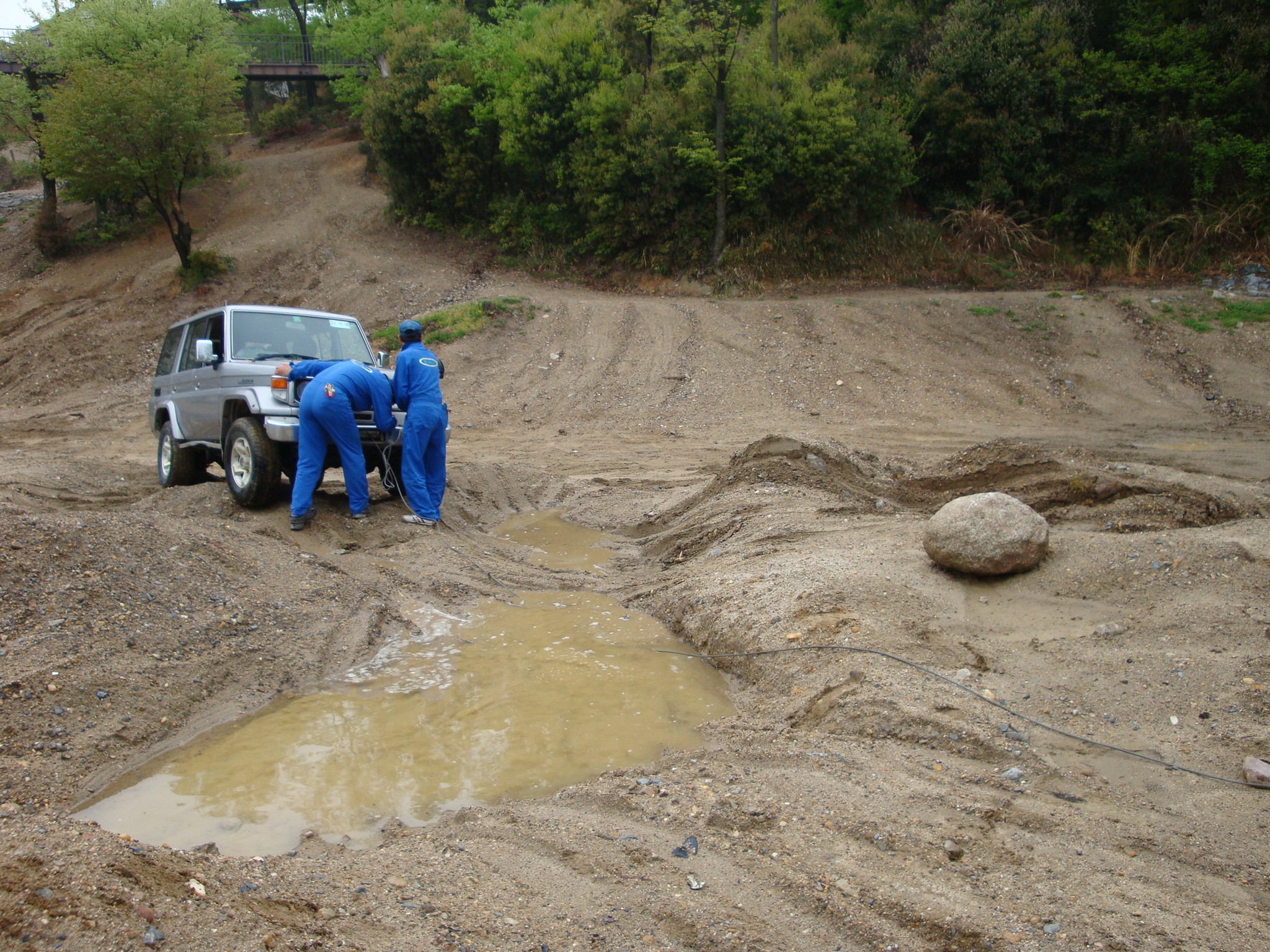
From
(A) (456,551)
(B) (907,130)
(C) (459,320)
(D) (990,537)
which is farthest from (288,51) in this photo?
(D) (990,537)

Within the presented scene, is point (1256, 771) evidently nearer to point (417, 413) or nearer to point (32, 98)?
point (417, 413)

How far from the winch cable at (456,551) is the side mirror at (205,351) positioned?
5.65 ft

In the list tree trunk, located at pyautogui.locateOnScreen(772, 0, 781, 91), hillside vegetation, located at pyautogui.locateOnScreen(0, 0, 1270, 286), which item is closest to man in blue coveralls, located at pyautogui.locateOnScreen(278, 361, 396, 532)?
hillside vegetation, located at pyautogui.locateOnScreen(0, 0, 1270, 286)

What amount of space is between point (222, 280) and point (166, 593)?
19.3 metres

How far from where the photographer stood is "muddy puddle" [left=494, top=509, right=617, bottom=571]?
24.5 ft

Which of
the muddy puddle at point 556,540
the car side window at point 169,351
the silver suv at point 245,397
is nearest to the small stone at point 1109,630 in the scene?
the muddy puddle at point 556,540

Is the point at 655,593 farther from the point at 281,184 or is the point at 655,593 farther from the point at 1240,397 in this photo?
the point at 281,184

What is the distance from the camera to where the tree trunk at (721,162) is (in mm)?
18875

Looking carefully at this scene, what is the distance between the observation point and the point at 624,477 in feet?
33.7

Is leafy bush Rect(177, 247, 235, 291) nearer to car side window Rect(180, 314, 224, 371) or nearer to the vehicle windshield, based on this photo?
car side window Rect(180, 314, 224, 371)

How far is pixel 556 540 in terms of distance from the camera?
8.20m

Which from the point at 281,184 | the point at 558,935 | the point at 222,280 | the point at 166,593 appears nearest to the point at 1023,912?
the point at 558,935

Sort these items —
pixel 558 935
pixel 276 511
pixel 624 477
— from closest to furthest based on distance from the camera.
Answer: pixel 558 935
pixel 276 511
pixel 624 477

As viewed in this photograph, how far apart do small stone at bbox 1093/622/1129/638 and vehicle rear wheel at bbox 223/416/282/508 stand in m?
6.47
